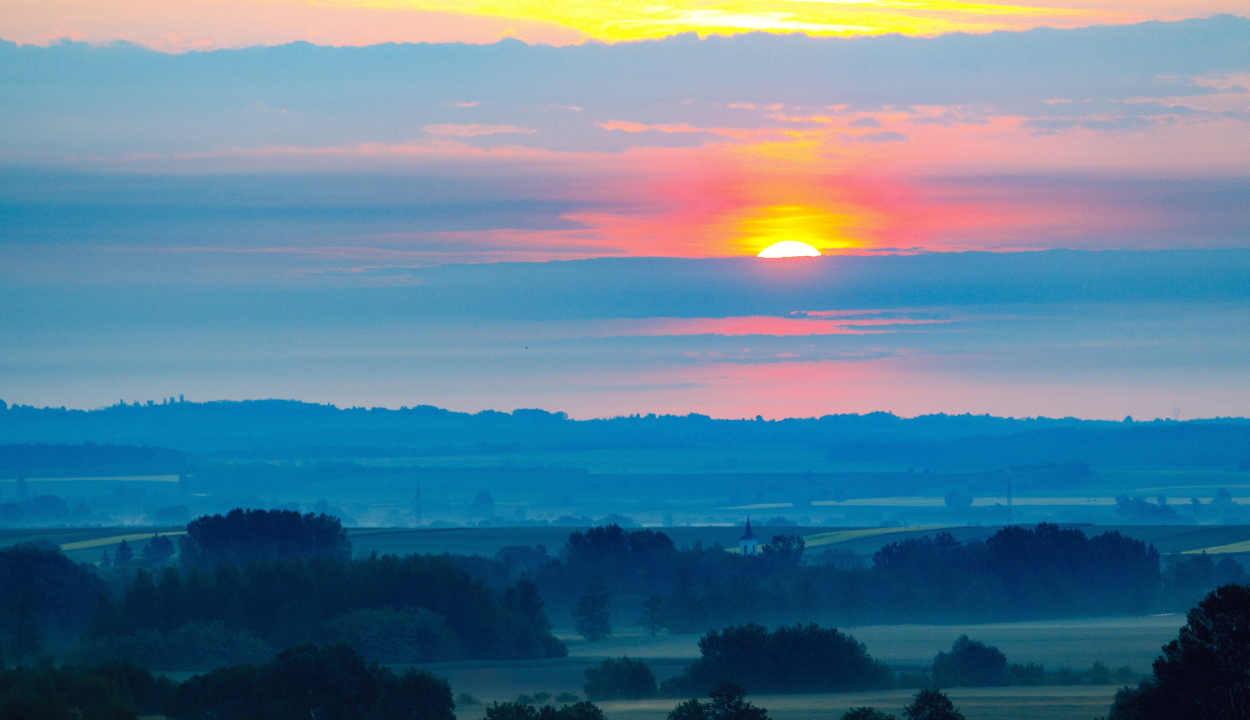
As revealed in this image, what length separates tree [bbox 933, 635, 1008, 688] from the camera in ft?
268

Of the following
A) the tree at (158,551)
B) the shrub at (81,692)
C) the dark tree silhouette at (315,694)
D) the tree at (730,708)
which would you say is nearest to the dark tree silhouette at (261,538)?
the tree at (158,551)

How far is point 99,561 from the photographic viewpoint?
177500 mm

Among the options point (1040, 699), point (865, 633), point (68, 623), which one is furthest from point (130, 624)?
point (1040, 699)

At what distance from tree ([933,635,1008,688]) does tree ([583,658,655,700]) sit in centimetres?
1433

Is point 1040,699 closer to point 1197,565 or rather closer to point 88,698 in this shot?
point 88,698

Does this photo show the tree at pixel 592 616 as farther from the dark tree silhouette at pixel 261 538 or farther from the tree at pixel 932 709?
the tree at pixel 932 709

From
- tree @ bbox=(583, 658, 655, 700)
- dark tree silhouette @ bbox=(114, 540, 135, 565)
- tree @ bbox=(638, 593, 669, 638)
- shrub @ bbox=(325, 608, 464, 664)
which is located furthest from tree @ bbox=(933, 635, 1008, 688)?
dark tree silhouette @ bbox=(114, 540, 135, 565)

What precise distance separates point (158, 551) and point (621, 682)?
4199 inches

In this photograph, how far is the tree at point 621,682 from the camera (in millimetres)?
78625

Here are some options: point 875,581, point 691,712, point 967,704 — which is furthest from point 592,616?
point 691,712

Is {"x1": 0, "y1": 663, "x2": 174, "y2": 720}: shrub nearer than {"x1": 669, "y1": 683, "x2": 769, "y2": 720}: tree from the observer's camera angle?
Yes

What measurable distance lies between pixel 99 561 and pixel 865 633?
95.0m

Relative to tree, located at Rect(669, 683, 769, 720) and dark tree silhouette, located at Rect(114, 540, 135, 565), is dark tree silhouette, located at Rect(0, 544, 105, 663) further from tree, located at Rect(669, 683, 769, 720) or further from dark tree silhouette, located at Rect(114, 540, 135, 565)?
tree, located at Rect(669, 683, 769, 720)

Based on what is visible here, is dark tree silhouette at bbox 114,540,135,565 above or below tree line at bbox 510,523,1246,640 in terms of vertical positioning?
above
